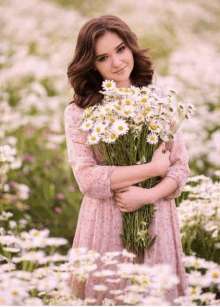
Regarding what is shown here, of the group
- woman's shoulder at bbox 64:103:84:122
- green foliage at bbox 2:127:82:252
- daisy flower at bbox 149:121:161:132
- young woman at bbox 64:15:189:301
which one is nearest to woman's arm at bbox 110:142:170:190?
young woman at bbox 64:15:189:301

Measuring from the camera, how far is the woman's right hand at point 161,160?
57.2 inches

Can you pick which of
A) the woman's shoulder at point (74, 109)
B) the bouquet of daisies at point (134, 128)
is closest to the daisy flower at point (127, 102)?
the bouquet of daisies at point (134, 128)

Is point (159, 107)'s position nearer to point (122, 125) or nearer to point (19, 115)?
point (122, 125)

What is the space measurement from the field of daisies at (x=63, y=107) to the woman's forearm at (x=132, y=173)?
0.31 meters

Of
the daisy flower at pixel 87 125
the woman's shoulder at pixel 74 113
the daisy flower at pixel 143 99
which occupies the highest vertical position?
the woman's shoulder at pixel 74 113

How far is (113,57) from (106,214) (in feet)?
1.88

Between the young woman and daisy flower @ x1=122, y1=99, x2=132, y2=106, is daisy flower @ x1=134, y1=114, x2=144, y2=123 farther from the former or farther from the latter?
the young woman

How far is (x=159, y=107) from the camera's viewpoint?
142 centimetres

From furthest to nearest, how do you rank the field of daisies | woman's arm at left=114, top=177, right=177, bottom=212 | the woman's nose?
1. the field of daisies
2. the woman's nose
3. woman's arm at left=114, top=177, right=177, bottom=212

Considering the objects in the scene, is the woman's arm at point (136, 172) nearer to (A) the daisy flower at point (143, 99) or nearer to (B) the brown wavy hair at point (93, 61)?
(A) the daisy flower at point (143, 99)

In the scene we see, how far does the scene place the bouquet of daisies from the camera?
4.52 feet

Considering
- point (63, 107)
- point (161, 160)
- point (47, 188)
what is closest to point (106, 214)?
point (161, 160)

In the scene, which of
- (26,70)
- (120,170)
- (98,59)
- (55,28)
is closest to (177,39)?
(55,28)

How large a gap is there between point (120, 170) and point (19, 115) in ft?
7.53
